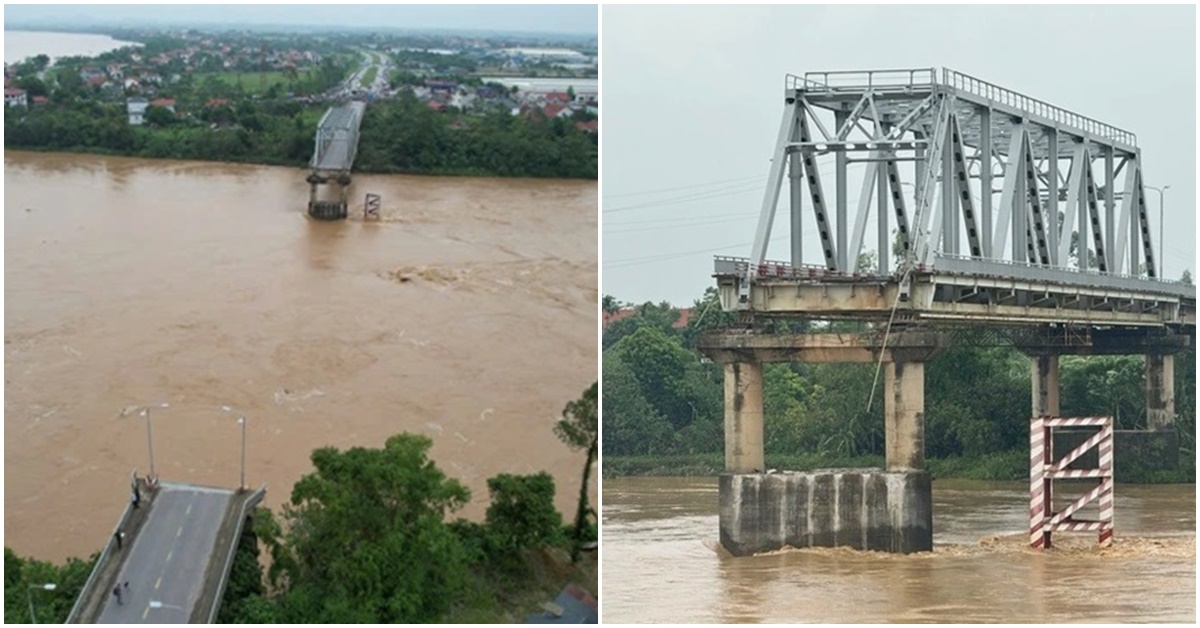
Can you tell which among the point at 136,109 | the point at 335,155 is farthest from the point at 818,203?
the point at 136,109

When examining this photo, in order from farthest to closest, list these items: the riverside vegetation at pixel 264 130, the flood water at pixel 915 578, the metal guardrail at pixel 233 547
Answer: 1. the riverside vegetation at pixel 264 130
2. the flood water at pixel 915 578
3. the metal guardrail at pixel 233 547

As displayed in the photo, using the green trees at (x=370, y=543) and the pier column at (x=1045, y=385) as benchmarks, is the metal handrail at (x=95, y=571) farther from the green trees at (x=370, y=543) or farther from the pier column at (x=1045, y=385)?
the pier column at (x=1045, y=385)

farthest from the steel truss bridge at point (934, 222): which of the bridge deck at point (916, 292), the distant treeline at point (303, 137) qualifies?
the distant treeline at point (303, 137)

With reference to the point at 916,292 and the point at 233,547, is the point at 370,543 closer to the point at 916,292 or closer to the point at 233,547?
the point at 233,547

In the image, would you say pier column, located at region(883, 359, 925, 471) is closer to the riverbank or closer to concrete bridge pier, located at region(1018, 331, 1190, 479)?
the riverbank

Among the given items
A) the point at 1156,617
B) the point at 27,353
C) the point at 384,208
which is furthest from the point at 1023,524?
the point at 384,208
